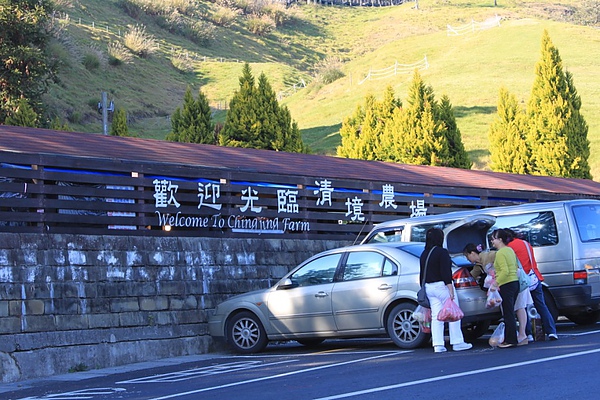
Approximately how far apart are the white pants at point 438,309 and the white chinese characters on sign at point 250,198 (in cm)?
567

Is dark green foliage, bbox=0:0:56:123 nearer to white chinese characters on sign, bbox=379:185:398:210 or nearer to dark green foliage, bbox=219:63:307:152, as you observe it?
dark green foliage, bbox=219:63:307:152

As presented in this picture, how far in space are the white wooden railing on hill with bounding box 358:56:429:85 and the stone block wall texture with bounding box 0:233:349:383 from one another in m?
52.4

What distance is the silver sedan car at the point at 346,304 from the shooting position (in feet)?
37.8

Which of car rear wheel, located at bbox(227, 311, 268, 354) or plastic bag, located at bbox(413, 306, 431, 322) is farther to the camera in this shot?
car rear wheel, located at bbox(227, 311, 268, 354)

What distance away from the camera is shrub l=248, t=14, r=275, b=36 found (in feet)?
339

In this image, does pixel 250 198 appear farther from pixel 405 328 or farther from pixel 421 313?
pixel 421 313

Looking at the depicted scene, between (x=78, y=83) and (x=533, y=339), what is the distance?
50.1 metres

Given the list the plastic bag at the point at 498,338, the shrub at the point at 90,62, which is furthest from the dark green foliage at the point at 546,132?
the shrub at the point at 90,62

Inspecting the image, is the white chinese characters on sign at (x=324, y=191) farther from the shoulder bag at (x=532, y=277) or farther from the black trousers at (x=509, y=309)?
the black trousers at (x=509, y=309)

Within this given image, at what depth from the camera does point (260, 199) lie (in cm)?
1602

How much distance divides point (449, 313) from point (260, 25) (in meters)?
96.4

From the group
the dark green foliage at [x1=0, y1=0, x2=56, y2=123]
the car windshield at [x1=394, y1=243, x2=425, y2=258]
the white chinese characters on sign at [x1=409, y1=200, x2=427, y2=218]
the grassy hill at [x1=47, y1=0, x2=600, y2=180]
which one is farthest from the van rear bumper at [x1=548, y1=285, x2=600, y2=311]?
the grassy hill at [x1=47, y1=0, x2=600, y2=180]

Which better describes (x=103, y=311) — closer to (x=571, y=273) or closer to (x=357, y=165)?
(x=571, y=273)

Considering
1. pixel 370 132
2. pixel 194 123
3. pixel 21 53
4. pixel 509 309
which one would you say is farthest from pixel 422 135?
pixel 509 309
